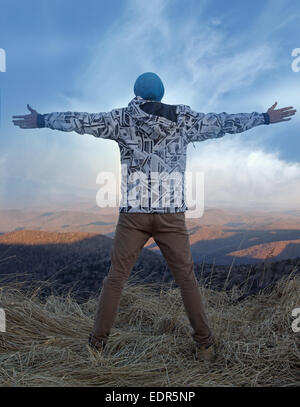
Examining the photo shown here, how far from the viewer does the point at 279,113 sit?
3221mm

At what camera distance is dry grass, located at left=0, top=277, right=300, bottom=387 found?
2.46m

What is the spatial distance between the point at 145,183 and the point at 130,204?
17 centimetres

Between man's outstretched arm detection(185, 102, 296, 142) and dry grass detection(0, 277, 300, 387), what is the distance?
1.48m

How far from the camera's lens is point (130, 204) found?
8.77ft

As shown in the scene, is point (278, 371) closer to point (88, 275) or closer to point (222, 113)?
point (222, 113)

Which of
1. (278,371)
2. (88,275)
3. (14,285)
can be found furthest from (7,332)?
(88,275)

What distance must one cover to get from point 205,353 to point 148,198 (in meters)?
1.10

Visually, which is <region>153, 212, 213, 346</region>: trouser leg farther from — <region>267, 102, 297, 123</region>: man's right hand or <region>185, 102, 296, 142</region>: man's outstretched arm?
<region>267, 102, 297, 123</region>: man's right hand

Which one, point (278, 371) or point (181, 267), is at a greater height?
point (181, 267)

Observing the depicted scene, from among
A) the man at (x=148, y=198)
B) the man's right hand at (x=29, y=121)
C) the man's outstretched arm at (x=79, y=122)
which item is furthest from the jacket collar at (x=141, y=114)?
the man's right hand at (x=29, y=121)

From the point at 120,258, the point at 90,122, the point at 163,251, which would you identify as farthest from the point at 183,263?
the point at 90,122
